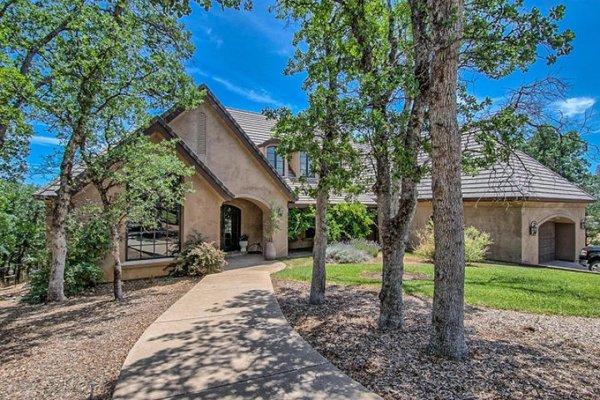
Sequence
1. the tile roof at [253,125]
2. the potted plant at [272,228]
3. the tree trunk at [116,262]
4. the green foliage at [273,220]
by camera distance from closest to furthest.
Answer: the tree trunk at [116,262]
the green foliage at [273,220]
the potted plant at [272,228]
the tile roof at [253,125]

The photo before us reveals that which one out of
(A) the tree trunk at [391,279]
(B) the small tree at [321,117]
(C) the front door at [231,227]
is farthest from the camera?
(C) the front door at [231,227]

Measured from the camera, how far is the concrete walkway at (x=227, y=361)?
4.34 m

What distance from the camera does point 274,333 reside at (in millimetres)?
6445

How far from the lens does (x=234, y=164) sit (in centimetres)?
1638

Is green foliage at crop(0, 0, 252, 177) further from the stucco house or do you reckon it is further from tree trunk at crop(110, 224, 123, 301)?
tree trunk at crop(110, 224, 123, 301)

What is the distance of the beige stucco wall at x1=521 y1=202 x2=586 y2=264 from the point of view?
1708 cm

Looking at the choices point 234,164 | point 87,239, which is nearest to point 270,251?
point 234,164

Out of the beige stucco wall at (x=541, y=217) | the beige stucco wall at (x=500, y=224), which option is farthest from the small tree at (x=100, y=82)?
the beige stucco wall at (x=541, y=217)

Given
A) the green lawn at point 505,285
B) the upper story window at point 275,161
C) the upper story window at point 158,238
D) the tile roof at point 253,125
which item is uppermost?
the tile roof at point 253,125

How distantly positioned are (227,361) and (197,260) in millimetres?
7997

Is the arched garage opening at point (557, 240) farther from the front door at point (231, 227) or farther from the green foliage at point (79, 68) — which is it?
the green foliage at point (79, 68)

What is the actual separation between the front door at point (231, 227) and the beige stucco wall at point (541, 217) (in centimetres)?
1457

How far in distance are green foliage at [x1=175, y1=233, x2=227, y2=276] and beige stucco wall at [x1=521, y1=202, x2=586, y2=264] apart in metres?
14.7

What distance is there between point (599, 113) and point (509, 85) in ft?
5.07
